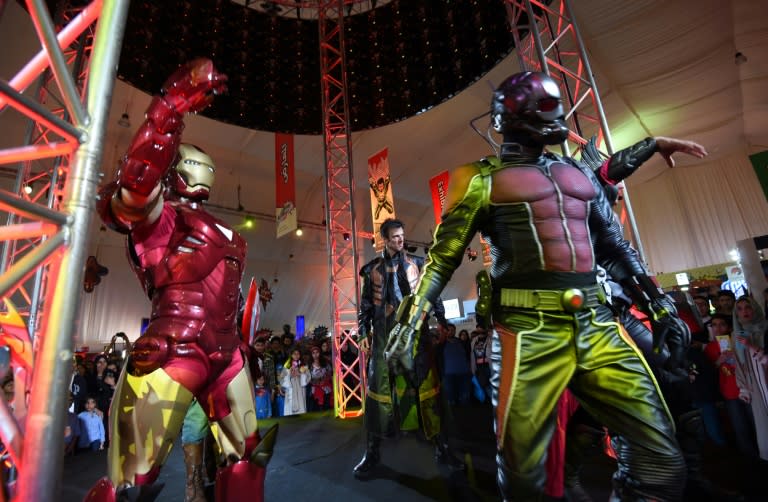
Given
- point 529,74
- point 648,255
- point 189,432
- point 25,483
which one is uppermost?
point 648,255

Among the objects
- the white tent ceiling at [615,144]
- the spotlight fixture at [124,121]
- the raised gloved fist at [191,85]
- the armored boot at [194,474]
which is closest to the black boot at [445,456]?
the armored boot at [194,474]

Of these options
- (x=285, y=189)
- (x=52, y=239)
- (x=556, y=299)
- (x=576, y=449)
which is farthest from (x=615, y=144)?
(x=52, y=239)

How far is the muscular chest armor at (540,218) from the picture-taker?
1536mm

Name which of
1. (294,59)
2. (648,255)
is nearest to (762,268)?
(294,59)

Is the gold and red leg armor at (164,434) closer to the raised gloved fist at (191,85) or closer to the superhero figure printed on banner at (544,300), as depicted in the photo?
the superhero figure printed on banner at (544,300)

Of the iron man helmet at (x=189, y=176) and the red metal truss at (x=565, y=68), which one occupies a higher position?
the red metal truss at (x=565, y=68)

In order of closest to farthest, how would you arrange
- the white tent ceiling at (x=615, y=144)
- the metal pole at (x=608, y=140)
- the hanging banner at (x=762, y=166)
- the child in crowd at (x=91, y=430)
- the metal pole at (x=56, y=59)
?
the metal pole at (x=56, y=59)
the metal pole at (x=608, y=140)
the child in crowd at (x=91, y=430)
the hanging banner at (x=762, y=166)
the white tent ceiling at (x=615, y=144)

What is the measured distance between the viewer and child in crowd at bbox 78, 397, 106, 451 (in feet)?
17.5

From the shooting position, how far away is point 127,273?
540 inches

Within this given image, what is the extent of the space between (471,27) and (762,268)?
23.6 feet

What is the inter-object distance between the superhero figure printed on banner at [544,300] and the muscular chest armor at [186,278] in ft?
2.80

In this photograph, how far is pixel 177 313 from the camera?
1734 mm

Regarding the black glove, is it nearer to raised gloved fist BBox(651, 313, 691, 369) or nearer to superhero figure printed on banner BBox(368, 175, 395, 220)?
raised gloved fist BBox(651, 313, 691, 369)

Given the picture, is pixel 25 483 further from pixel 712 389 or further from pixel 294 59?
pixel 294 59
